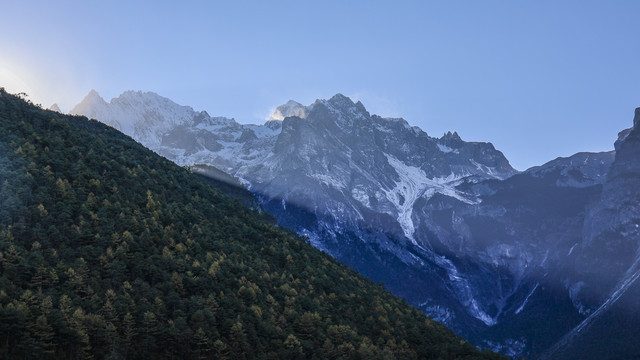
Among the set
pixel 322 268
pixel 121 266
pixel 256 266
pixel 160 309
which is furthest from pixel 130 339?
pixel 322 268

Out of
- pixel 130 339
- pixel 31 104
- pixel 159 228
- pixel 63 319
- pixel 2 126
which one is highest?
pixel 31 104

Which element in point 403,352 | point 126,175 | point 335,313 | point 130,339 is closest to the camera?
point 130,339

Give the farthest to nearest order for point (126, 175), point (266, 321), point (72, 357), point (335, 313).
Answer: point (126, 175)
point (335, 313)
point (266, 321)
point (72, 357)

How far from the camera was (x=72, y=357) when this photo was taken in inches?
3674

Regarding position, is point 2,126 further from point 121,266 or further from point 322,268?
point 322,268

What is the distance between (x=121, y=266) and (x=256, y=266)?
42.0 meters

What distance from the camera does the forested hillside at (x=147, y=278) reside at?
3871 inches

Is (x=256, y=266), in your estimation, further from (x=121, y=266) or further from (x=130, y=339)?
(x=130, y=339)

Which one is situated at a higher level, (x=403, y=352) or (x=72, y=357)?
(x=72, y=357)

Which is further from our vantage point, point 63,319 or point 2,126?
point 2,126

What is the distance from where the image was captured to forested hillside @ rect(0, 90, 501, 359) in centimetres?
9831

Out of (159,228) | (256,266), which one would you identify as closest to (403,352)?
(256,266)

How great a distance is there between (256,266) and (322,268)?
98.6 feet

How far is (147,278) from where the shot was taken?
121750mm
